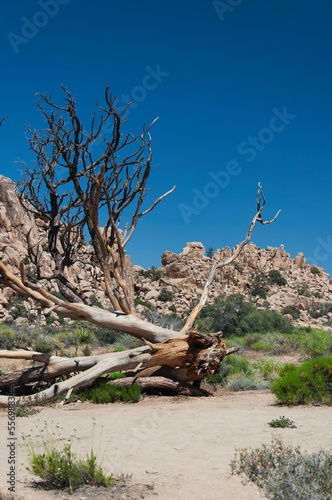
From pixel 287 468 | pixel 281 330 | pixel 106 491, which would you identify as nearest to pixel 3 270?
pixel 106 491

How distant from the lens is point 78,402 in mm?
9102

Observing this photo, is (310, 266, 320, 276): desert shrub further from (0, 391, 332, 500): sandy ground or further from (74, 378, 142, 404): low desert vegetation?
(74, 378, 142, 404): low desert vegetation

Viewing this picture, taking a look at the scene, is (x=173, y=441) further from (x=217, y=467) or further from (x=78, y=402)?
(x=78, y=402)

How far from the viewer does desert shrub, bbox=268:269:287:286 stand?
55.5m

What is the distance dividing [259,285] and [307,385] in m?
43.5

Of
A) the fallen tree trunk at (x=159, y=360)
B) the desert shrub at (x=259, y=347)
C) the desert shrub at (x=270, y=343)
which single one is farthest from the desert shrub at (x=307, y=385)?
the desert shrub at (x=259, y=347)

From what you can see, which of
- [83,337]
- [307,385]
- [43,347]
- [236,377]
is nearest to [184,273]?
[83,337]

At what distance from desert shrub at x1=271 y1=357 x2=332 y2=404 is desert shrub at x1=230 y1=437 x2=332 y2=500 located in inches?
157

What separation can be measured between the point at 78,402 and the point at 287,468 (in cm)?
591

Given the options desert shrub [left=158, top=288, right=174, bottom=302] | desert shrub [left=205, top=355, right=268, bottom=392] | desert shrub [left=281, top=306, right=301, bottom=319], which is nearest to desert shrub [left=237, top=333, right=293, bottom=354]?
desert shrub [left=205, top=355, right=268, bottom=392]

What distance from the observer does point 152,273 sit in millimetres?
55688

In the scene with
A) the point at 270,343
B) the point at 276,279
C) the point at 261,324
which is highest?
the point at 276,279

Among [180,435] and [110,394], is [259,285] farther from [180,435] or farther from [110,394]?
[180,435]

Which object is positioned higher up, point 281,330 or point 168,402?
point 281,330
